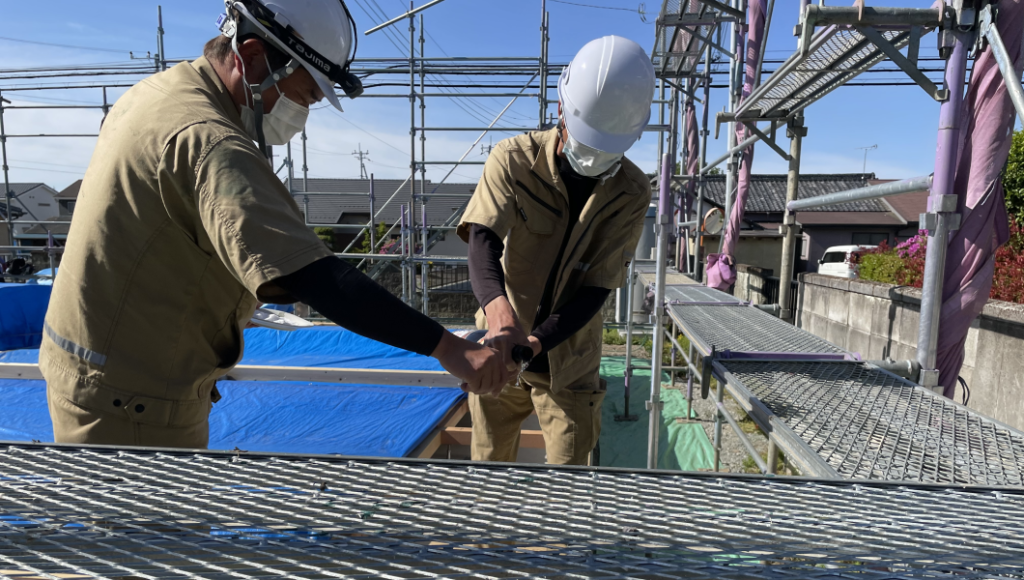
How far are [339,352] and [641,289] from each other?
4.73m

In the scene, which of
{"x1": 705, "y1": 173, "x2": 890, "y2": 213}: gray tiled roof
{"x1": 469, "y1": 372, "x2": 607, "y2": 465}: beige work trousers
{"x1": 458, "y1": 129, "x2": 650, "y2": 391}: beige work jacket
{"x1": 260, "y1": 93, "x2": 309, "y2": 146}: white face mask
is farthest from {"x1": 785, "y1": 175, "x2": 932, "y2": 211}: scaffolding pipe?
{"x1": 705, "y1": 173, "x2": 890, "y2": 213}: gray tiled roof

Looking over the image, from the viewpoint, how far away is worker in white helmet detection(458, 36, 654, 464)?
1947mm

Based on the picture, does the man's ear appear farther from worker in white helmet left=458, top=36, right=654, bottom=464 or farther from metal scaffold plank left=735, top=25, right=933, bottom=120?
metal scaffold plank left=735, top=25, right=933, bottom=120

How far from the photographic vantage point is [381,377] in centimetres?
384

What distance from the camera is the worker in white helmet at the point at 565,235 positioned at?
1947 millimetres

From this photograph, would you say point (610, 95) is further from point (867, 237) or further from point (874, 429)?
point (867, 237)

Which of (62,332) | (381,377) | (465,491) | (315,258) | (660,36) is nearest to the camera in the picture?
(465,491)

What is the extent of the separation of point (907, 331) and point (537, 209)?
10.2ft

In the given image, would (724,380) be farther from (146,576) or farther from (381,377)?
(381,377)

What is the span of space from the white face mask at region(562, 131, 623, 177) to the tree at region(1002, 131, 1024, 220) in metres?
5.84

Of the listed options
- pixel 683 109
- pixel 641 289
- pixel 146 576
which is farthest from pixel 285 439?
pixel 683 109

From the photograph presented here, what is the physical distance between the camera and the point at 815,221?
683 inches

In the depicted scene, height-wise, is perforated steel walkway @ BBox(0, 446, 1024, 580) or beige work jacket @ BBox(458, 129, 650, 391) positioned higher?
beige work jacket @ BBox(458, 129, 650, 391)

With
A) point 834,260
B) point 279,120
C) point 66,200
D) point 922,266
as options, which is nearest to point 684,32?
point 922,266
